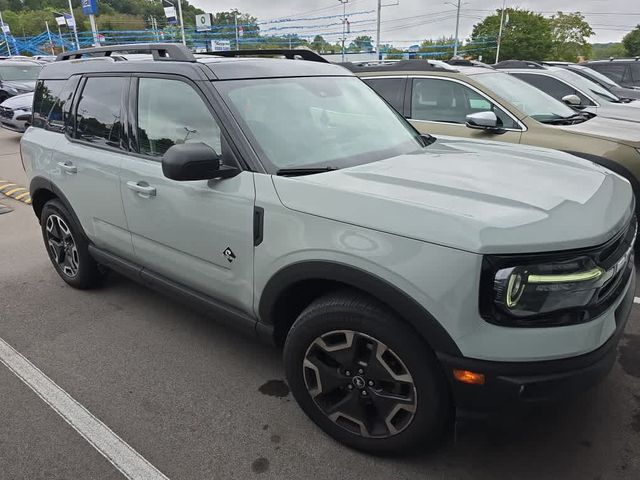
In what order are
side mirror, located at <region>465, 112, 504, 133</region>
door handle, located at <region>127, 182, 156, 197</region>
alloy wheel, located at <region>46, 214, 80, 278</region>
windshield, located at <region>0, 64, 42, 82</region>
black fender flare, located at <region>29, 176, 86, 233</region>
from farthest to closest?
windshield, located at <region>0, 64, 42, 82</region>, side mirror, located at <region>465, 112, 504, 133</region>, alloy wheel, located at <region>46, 214, 80, 278</region>, black fender flare, located at <region>29, 176, 86, 233</region>, door handle, located at <region>127, 182, 156, 197</region>

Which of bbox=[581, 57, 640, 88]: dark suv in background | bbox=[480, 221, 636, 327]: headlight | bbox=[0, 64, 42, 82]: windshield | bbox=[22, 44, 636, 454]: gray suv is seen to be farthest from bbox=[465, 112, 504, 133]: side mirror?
bbox=[0, 64, 42, 82]: windshield

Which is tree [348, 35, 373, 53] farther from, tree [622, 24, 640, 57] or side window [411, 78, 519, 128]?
side window [411, 78, 519, 128]

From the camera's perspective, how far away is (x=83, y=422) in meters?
2.58

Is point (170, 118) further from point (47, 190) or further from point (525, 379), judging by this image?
point (525, 379)

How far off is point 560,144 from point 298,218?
3574mm

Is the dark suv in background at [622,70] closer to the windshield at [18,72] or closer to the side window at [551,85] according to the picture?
the side window at [551,85]

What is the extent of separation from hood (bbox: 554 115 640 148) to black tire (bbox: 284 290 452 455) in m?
3.71

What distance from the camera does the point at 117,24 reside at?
290 ft

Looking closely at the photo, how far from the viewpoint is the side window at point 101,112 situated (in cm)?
321

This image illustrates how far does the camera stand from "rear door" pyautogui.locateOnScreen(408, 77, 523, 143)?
509 cm

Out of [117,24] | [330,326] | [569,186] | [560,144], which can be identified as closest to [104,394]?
[330,326]

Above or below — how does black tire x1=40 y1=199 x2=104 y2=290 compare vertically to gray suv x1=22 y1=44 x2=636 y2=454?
below

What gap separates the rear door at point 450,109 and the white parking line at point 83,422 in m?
4.30

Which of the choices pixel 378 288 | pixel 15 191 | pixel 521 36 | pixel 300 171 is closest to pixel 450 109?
pixel 300 171
